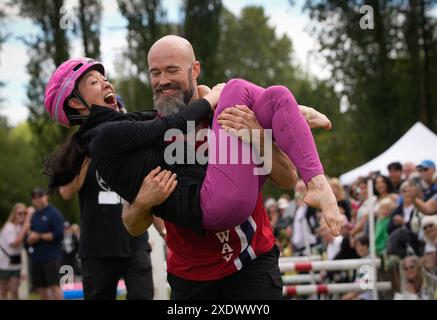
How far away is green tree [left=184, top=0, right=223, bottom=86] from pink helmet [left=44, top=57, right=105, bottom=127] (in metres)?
24.1

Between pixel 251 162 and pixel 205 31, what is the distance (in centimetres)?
2567

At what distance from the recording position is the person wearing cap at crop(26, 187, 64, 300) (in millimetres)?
12531

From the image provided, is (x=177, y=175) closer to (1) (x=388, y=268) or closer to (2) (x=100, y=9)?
(1) (x=388, y=268)

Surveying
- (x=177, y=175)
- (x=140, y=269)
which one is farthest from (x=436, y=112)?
(x=177, y=175)

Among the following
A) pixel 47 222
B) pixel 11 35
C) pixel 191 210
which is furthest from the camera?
pixel 11 35

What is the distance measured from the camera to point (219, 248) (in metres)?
3.95

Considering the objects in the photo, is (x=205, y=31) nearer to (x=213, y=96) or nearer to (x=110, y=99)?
(x=110, y=99)

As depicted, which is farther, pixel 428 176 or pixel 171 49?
pixel 428 176

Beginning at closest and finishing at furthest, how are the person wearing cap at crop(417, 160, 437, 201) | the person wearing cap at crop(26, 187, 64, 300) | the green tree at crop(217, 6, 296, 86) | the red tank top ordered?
1. the red tank top
2. the person wearing cap at crop(417, 160, 437, 201)
3. the person wearing cap at crop(26, 187, 64, 300)
4. the green tree at crop(217, 6, 296, 86)

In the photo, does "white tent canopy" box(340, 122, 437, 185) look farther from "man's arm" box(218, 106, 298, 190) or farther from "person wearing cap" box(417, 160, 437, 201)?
"man's arm" box(218, 106, 298, 190)

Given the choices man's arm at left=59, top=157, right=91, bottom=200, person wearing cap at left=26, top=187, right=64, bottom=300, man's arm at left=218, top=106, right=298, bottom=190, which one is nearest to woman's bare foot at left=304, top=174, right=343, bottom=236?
man's arm at left=218, top=106, right=298, bottom=190

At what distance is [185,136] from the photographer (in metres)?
3.87

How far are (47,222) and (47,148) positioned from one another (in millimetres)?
16853

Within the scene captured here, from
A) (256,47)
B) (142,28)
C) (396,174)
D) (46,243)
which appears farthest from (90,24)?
(256,47)
